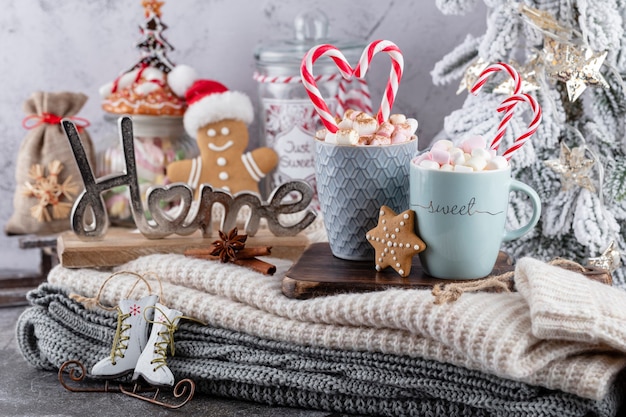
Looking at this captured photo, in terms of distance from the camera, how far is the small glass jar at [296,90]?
1.29m

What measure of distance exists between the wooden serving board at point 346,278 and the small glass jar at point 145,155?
44cm

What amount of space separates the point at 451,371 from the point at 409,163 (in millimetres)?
251

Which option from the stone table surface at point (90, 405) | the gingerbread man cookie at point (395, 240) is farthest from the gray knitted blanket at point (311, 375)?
the gingerbread man cookie at point (395, 240)

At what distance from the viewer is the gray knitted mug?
0.90 metres

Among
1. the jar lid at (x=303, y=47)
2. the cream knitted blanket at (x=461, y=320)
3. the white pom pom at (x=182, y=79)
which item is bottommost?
the cream knitted blanket at (x=461, y=320)

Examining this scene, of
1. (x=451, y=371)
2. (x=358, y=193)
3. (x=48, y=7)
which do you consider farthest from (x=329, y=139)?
(x=48, y=7)

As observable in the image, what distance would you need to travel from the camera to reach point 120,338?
869 millimetres

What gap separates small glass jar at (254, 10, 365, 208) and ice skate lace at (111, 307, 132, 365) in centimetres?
49

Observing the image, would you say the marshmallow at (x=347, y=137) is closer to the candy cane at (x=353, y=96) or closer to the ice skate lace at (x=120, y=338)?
the ice skate lace at (x=120, y=338)

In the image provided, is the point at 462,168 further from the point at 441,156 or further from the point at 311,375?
the point at 311,375

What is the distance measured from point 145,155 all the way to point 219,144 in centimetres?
12

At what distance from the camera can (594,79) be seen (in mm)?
1041

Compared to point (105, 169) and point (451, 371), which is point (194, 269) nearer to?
point (451, 371)

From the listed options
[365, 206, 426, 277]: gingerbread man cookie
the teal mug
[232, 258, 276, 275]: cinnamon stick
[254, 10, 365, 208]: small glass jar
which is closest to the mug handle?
the teal mug
